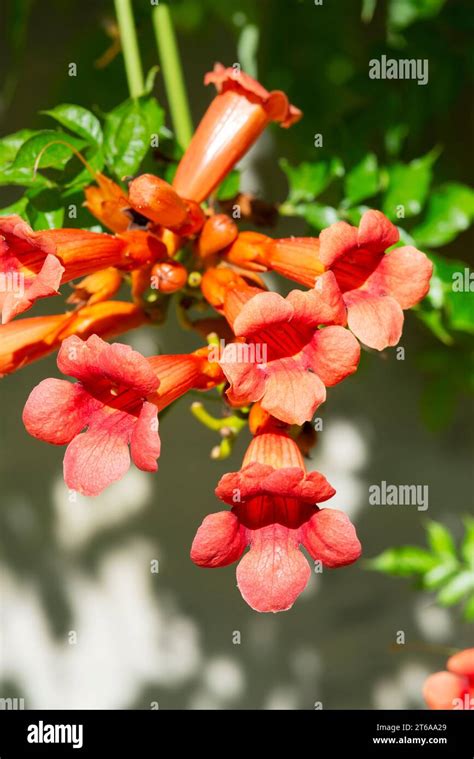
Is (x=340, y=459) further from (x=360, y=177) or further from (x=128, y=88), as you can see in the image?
(x=128, y=88)

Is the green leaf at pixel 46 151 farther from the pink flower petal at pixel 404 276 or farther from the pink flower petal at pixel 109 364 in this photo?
the pink flower petal at pixel 404 276

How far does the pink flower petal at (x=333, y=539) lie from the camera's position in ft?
5.40

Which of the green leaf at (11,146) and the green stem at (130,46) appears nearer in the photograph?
the green leaf at (11,146)

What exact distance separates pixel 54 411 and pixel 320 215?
3.48 ft

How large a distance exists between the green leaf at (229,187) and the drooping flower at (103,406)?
2.22 feet

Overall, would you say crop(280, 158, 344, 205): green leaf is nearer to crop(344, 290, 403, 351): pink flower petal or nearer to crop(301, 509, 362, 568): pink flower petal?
crop(344, 290, 403, 351): pink flower petal

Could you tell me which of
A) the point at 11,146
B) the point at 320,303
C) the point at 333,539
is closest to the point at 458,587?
the point at 333,539

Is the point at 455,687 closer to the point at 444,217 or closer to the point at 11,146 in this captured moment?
the point at 444,217

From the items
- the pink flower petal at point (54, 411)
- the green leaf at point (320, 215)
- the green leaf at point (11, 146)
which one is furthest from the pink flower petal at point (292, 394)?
the green leaf at point (11, 146)

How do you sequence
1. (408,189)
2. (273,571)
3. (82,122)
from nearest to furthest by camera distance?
1. (273,571)
2. (82,122)
3. (408,189)

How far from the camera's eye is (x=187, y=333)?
3430mm

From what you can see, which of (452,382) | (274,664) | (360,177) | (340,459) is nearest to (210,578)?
(274,664)

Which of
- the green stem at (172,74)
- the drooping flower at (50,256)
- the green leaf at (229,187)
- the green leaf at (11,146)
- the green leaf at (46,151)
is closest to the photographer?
the drooping flower at (50,256)

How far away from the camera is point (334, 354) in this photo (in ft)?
5.36
